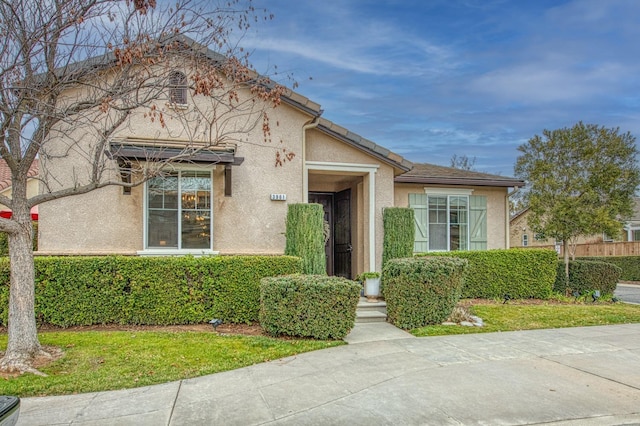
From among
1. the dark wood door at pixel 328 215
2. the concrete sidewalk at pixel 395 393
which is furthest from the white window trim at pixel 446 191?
the concrete sidewalk at pixel 395 393

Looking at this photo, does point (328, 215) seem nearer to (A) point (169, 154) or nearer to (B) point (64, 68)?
(A) point (169, 154)

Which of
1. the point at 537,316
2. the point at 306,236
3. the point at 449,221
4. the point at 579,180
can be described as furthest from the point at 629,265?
the point at 306,236

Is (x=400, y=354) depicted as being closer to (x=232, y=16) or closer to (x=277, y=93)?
(x=277, y=93)

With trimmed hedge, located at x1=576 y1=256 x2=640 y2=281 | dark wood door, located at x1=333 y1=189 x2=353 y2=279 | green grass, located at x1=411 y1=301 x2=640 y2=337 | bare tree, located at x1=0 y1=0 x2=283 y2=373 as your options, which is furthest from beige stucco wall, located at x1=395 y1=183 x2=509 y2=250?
trimmed hedge, located at x1=576 y1=256 x2=640 y2=281

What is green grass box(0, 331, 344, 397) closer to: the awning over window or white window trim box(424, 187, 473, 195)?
the awning over window

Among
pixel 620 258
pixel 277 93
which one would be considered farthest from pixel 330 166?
pixel 620 258

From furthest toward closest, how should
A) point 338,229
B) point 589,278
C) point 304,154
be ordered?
point 338,229, point 589,278, point 304,154

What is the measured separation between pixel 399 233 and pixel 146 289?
6.17 meters

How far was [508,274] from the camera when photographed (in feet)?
38.0

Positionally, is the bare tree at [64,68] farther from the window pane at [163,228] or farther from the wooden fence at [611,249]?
the wooden fence at [611,249]

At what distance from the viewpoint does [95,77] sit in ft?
24.5

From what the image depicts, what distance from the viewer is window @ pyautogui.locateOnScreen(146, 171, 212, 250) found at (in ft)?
31.3

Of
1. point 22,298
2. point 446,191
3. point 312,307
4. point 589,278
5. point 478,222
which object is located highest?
point 446,191

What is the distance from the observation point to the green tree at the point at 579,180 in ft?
43.2
